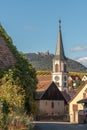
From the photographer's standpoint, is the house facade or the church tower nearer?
the house facade

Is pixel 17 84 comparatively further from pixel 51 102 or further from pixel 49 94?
pixel 51 102

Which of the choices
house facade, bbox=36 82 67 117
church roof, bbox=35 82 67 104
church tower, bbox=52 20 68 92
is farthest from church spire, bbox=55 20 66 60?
church roof, bbox=35 82 67 104

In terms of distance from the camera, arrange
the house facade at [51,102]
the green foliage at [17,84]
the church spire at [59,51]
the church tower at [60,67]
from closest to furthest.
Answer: the green foliage at [17,84] → the house facade at [51,102] → the church tower at [60,67] → the church spire at [59,51]

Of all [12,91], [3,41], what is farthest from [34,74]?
[12,91]

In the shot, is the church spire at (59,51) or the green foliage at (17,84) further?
the church spire at (59,51)

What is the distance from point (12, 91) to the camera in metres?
22.5

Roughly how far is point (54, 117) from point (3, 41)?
6314cm

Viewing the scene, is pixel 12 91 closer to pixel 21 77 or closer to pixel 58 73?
pixel 21 77

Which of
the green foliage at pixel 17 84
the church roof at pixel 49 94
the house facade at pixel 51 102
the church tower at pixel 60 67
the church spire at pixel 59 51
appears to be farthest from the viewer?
the church spire at pixel 59 51

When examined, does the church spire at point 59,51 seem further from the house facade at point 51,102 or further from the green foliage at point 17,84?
the green foliage at point 17,84

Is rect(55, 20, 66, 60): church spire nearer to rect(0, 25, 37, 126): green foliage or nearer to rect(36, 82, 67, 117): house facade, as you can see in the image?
rect(36, 82, 67, 117): house facade

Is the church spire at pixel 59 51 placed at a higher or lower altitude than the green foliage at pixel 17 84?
higher

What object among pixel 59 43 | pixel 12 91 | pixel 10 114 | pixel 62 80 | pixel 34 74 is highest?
pixel 59 43

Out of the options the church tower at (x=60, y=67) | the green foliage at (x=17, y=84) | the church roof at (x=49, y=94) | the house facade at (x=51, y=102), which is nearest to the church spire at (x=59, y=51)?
the church tower at (x=60, y=67)
